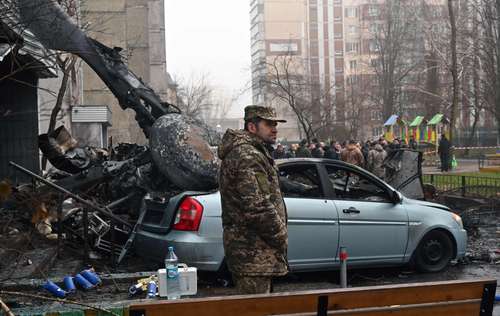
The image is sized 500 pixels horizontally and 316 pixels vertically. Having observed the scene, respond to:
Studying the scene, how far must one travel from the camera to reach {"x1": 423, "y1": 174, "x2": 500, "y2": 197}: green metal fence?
13.4 m

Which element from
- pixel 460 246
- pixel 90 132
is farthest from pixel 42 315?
pixel 90 132

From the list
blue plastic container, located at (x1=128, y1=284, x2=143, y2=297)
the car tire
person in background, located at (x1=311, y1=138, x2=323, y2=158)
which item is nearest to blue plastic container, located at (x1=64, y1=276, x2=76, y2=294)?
blue plastic container, located at (x1=128, y1=284, x2=143, y2=297)

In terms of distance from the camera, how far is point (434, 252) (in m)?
8.06

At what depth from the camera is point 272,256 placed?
4074mm

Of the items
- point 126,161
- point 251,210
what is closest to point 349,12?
point 126,161

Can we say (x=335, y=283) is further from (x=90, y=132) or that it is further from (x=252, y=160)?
(x=90, y=132)

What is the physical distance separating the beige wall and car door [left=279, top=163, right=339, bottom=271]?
1206 inches

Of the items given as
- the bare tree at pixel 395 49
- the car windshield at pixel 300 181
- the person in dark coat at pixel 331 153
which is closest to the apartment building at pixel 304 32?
the bare tree at pixel 395 49

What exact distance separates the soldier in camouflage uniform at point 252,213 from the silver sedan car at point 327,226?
2570mm

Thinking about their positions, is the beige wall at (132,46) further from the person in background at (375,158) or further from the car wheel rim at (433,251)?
the car wheel rim at (433,251)

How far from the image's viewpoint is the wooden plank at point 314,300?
328 cm

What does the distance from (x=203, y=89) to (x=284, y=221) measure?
210 ft

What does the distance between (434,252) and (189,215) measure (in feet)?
11.4

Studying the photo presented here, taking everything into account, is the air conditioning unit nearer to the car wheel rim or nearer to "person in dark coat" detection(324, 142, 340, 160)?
"person in dark coat" detection(324, 142, 340, 160)
